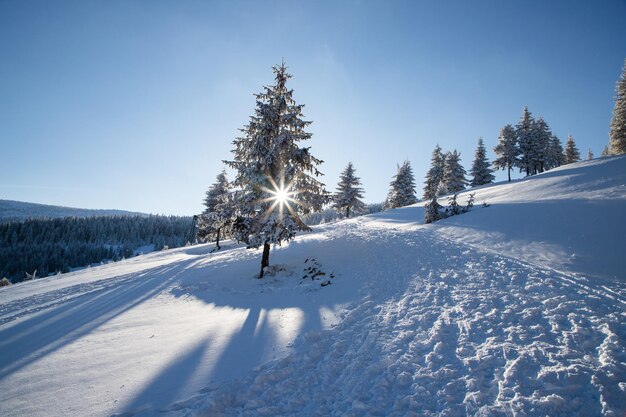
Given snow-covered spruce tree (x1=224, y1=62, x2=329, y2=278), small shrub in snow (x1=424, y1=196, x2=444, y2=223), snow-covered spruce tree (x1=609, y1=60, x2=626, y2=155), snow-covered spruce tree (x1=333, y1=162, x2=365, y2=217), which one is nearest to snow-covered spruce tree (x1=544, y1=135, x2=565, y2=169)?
snow-covered spruce tree (x1=609, y1=60, x2=626, y2=155)

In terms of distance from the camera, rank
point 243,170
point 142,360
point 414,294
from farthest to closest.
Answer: point 243,170
point 414,294
point 142,360

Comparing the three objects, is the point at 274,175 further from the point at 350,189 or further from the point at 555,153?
the point at 555,153

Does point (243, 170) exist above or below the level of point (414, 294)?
above

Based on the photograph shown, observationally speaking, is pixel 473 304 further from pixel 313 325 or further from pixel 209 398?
pixel 209 398

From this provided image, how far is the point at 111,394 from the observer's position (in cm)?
521

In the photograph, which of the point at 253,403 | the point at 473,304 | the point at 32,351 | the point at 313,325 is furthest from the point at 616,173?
the point at 32,351

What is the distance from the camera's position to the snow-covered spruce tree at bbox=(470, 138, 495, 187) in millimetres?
49031

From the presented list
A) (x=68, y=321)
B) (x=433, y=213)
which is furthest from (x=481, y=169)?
(x=68, y=321)

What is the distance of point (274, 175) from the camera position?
14648 millimetres

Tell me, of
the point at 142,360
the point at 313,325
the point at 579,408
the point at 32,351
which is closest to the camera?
the point at 579,408

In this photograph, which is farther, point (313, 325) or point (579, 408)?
point (313, 325)

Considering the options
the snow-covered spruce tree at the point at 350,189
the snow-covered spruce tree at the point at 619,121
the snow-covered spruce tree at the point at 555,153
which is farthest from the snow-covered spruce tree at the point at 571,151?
the snow-covered spruce tree at the point at 350,189

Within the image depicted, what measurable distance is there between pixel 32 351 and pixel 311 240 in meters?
15.5

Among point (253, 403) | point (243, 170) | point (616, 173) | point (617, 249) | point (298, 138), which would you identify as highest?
point (298, 138)
